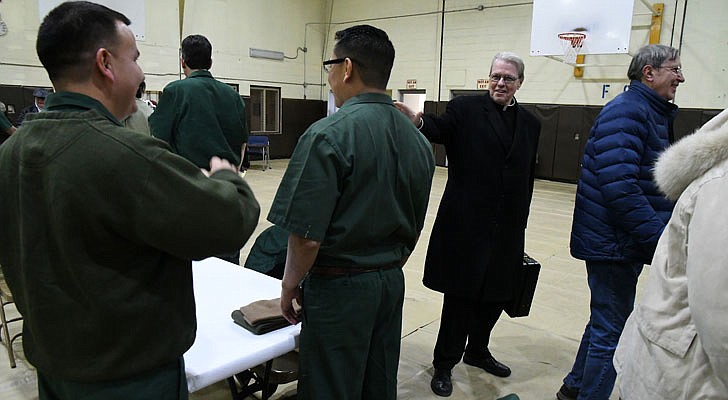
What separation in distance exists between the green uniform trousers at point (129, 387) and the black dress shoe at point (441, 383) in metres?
1.76

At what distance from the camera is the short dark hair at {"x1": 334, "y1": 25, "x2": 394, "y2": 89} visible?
174cm

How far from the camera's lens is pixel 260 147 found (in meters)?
12.1

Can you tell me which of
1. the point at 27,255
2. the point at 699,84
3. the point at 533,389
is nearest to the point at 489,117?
the point at 533,389

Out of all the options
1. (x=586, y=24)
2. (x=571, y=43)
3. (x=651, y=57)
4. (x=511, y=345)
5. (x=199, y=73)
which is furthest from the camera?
(x=571, y=43)

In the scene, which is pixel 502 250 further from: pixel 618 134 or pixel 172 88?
pixel 172 88

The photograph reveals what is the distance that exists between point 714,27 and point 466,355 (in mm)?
8811

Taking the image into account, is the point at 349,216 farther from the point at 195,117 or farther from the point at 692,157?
the point at 195,117

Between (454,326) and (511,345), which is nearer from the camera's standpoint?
(454,326)

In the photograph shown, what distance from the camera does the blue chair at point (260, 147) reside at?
460 inches

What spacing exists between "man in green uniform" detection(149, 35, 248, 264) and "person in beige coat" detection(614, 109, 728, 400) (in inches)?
91.6

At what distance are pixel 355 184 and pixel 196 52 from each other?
193cm

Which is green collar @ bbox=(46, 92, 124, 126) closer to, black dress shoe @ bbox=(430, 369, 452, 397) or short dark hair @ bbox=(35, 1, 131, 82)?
short dark hair @ bbox=(35, 1, 131, 82)

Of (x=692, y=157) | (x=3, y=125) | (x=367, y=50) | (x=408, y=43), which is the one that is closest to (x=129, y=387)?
(x=367, y=50)

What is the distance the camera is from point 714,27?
29.0 feet
